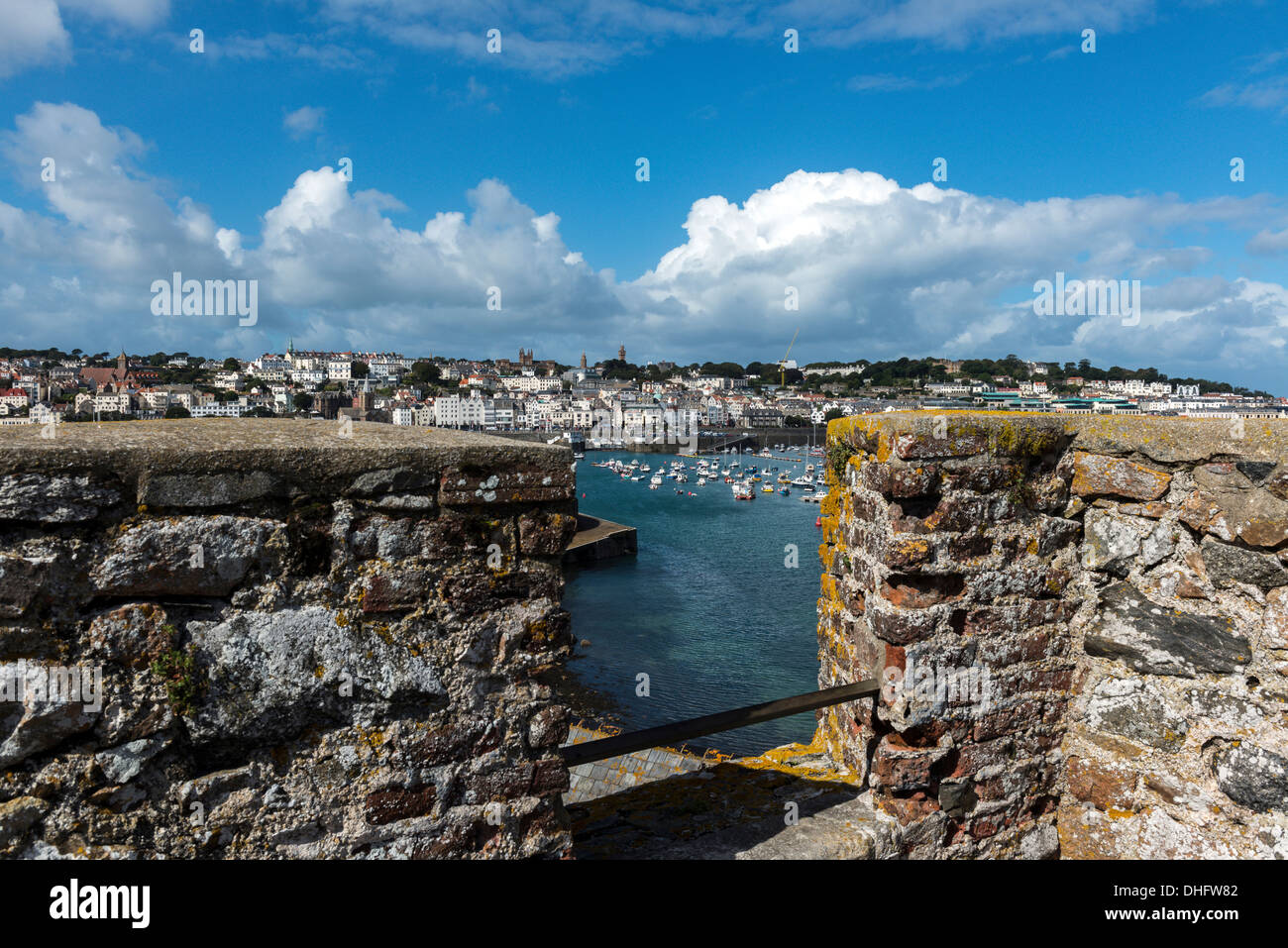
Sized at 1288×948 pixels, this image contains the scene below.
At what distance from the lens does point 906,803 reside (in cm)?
356

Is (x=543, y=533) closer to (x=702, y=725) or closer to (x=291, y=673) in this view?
(x=291, y=673)

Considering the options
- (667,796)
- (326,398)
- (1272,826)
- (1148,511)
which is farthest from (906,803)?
(326,398)

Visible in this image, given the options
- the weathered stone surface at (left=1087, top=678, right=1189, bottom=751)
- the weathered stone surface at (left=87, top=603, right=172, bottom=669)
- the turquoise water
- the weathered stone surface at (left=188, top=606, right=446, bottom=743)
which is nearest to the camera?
the weathered stone surface at (left=87, top=603, right=172, bottom=669)

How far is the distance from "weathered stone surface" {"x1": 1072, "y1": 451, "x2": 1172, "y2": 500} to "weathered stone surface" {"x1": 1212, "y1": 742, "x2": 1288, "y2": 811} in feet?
3.77

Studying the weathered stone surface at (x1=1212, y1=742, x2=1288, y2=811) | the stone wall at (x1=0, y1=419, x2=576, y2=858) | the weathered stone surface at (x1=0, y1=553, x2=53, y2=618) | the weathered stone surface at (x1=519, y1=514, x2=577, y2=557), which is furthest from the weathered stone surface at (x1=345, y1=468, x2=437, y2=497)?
the weathered stone surface at (x1=1212, y1=742, x2=1288, y2=811)

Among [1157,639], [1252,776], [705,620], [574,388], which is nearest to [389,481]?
[1157,639]

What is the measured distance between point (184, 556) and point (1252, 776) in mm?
4204

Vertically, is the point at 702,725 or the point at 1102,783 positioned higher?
the point at 702,725

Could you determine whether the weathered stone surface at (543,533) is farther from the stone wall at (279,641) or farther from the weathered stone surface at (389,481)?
the weathered stone surface at (389,481)

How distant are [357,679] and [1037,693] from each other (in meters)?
3.10

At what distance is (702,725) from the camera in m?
3.25

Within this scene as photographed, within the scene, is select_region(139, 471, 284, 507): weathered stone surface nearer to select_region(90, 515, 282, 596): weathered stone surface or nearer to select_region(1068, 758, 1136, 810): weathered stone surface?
select_region(90, 515, 282, 596): weathered stone surface

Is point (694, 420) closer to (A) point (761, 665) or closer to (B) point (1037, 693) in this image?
(A) point (761, 665)

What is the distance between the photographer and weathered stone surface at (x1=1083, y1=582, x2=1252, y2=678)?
3379 millimetres
